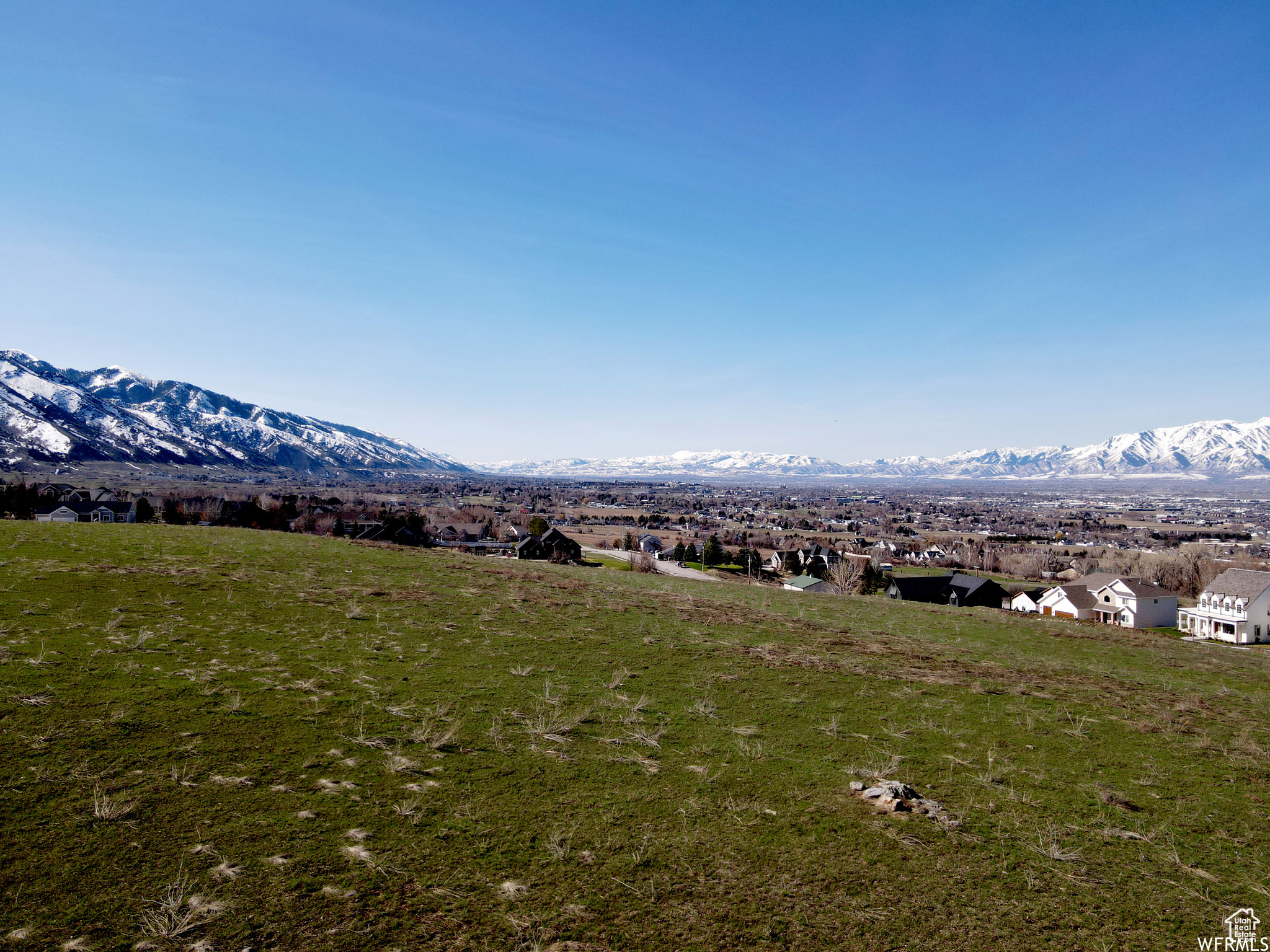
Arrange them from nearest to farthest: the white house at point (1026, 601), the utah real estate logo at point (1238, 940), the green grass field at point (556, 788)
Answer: the green grass field at point (556, 788) → the utah real estate logo at point (1238, 940) → the white house at point (1026, 601)

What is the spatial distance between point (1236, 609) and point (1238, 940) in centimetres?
5584

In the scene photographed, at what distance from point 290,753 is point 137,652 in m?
4.50

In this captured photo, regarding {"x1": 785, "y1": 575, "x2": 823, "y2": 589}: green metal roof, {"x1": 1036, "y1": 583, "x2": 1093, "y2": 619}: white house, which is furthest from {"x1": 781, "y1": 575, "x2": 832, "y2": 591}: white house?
{"x1": 1036, "y1": 583, "x2": 1093, "y2": 619}: white house

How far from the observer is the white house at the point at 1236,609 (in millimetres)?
43562

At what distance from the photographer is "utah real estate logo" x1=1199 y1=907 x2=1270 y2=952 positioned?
545 centimetres

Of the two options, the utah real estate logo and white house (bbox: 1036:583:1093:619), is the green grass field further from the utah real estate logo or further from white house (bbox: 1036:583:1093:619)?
white house (bbox: 1036:583:1093:619)

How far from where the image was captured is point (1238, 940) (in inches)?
218

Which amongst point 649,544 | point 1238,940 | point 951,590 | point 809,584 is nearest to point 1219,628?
point 951,590

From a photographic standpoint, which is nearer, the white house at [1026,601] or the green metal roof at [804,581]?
the white house at [1026,601]

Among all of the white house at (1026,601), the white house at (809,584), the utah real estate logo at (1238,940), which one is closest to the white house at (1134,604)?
the white house at (1026,601)

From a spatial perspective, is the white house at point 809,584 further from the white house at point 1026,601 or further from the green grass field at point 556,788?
the green grass field at point 556,788

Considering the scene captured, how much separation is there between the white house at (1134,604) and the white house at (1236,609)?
2132 mm

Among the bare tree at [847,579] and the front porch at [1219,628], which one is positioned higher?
the bare tree at [847,579]

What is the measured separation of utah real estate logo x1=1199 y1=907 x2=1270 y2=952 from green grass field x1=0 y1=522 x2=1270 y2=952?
0.12m
